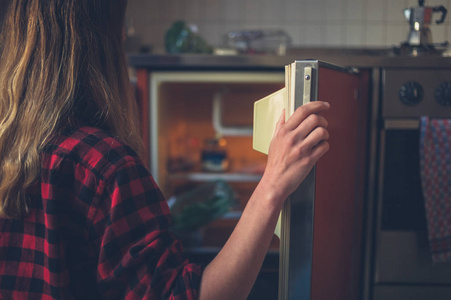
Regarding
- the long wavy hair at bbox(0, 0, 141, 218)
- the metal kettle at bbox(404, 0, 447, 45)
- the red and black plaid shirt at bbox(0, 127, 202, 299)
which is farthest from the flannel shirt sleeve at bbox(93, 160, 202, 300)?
the metal kettle at bbox(404, 0, 447, 45)

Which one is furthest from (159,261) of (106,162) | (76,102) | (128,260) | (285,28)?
(285,28)

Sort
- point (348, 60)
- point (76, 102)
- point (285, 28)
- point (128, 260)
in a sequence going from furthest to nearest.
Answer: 1. point (285, 28)
2. point (348, 60)
3. point (76, 102)
4. point (128, 260)

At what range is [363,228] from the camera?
1.24 meters

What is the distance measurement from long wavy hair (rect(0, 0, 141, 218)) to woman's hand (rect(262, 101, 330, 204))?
0.29m

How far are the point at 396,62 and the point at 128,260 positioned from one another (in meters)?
0.98

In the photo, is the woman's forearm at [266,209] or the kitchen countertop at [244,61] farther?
the kitchen countertop at [244,61]

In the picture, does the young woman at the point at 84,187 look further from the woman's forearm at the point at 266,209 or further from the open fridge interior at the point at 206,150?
the open fridge interior at the point at 206,150

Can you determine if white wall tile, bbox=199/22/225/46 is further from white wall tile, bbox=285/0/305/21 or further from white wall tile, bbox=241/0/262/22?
white wall tile, bbox=285/0/305/21

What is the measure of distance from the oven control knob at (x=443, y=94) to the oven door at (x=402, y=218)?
0.11m

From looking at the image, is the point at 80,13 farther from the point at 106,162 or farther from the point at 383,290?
the point at 383,290

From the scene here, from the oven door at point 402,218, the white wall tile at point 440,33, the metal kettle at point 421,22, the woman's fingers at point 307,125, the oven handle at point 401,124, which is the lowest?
the oven door at point 402,218

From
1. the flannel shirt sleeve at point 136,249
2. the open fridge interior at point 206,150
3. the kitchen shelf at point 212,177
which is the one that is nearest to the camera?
the flannel shirt sleeve at point 136,249

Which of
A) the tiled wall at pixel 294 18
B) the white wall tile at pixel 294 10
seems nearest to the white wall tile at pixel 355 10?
the tiled wall at pixel 294 18

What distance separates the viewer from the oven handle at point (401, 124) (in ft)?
3.75
